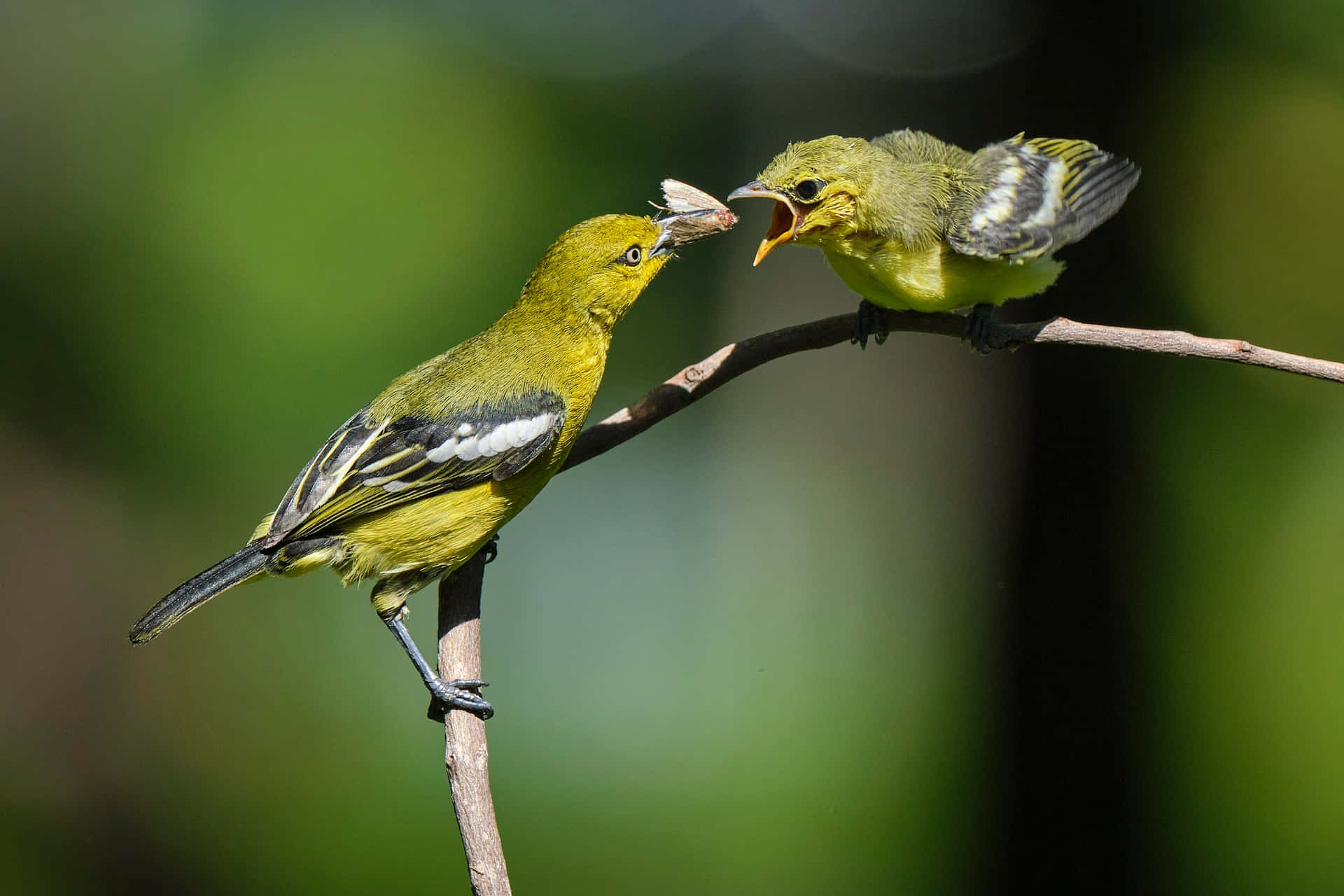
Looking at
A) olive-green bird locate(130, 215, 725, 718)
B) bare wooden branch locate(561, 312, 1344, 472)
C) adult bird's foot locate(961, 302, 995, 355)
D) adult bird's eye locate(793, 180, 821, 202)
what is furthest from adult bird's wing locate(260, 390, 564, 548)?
adult bird's foot locate(961, 302, 995, 355)

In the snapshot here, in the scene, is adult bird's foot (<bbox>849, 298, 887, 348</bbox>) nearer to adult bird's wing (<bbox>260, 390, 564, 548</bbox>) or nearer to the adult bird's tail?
adult bird's wing (<bbox>260, 390, 564, 548</bbox>)

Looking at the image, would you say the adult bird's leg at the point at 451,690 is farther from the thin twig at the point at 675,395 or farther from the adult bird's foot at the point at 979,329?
the adult bird's foot at the point at 979,329

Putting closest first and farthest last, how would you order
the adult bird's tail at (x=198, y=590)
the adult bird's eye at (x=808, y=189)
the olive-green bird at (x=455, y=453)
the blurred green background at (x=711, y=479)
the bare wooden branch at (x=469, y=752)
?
the bare wooden branch at (x=469, y=752)
the adult bird's tail at (x=198, y=590)
the olive-green bird at (x=455, y=453)
the adult bird's eye at (x=808, y=189)
the blurred green background at (x=711, y=479)

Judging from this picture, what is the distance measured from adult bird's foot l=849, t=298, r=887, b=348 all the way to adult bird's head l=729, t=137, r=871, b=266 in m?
0.22

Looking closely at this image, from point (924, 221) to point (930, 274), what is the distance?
0.12m

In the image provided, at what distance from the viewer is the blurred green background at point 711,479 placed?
408 centimetres

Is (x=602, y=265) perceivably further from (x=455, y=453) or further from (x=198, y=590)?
(x=198, y=590)

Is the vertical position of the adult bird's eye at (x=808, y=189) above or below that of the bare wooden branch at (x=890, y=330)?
above

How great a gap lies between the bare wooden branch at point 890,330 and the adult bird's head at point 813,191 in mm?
193

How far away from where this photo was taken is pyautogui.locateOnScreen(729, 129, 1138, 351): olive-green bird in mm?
2143

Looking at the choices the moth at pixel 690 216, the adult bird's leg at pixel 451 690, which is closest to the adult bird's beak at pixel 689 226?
the moth at pixel 690 216

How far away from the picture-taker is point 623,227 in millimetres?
2201

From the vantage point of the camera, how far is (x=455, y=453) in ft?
6.89

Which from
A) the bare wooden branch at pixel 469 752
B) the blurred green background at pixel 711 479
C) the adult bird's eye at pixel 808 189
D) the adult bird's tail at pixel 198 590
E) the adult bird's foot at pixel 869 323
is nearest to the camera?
the bare wooden branch at pixel 469 752
